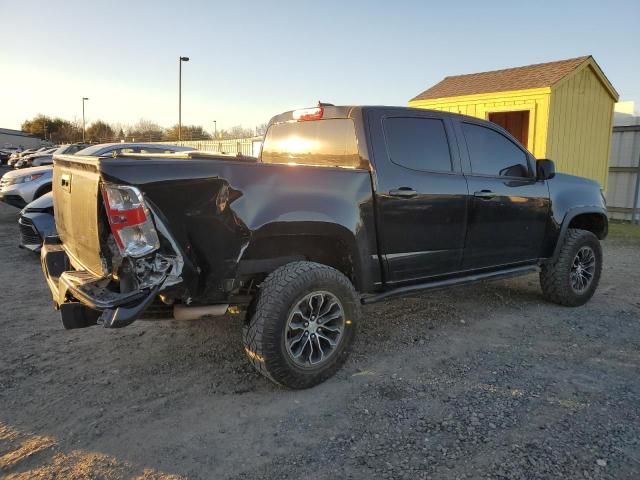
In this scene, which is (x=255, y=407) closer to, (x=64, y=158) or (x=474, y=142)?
(x=64, y=158)

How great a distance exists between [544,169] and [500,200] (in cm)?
77

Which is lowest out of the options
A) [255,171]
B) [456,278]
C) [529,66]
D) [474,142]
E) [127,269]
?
[456,278]

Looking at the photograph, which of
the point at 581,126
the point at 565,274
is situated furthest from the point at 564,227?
the point at 581,126

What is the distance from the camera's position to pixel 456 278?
14.7ft

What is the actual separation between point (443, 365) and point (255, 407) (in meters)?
1.49

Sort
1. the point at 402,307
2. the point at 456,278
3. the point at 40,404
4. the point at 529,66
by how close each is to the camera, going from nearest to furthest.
Answer: 1. the point at 40,404
2. the point at 456,278
3. the point at 402,307
4. the point at 529,66

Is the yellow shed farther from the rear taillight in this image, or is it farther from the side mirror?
the rear taillight

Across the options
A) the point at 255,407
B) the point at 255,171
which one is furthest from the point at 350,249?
the point at 255,407

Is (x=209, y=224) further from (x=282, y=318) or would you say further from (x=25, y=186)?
(x=25, y=186)

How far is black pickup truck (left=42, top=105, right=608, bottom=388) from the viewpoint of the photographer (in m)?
2.93

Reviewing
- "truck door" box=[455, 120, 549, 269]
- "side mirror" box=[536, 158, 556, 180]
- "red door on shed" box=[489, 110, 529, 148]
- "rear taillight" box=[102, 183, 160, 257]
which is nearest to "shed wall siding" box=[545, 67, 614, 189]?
"red door on shed" box=[489, 110, 529, 148]

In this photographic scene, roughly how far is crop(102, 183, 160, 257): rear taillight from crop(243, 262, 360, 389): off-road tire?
0.80 meters

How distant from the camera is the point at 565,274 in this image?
17.5ft

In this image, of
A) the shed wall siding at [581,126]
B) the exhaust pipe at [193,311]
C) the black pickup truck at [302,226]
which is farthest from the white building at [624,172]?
the exhaust pipe at [193,311]
